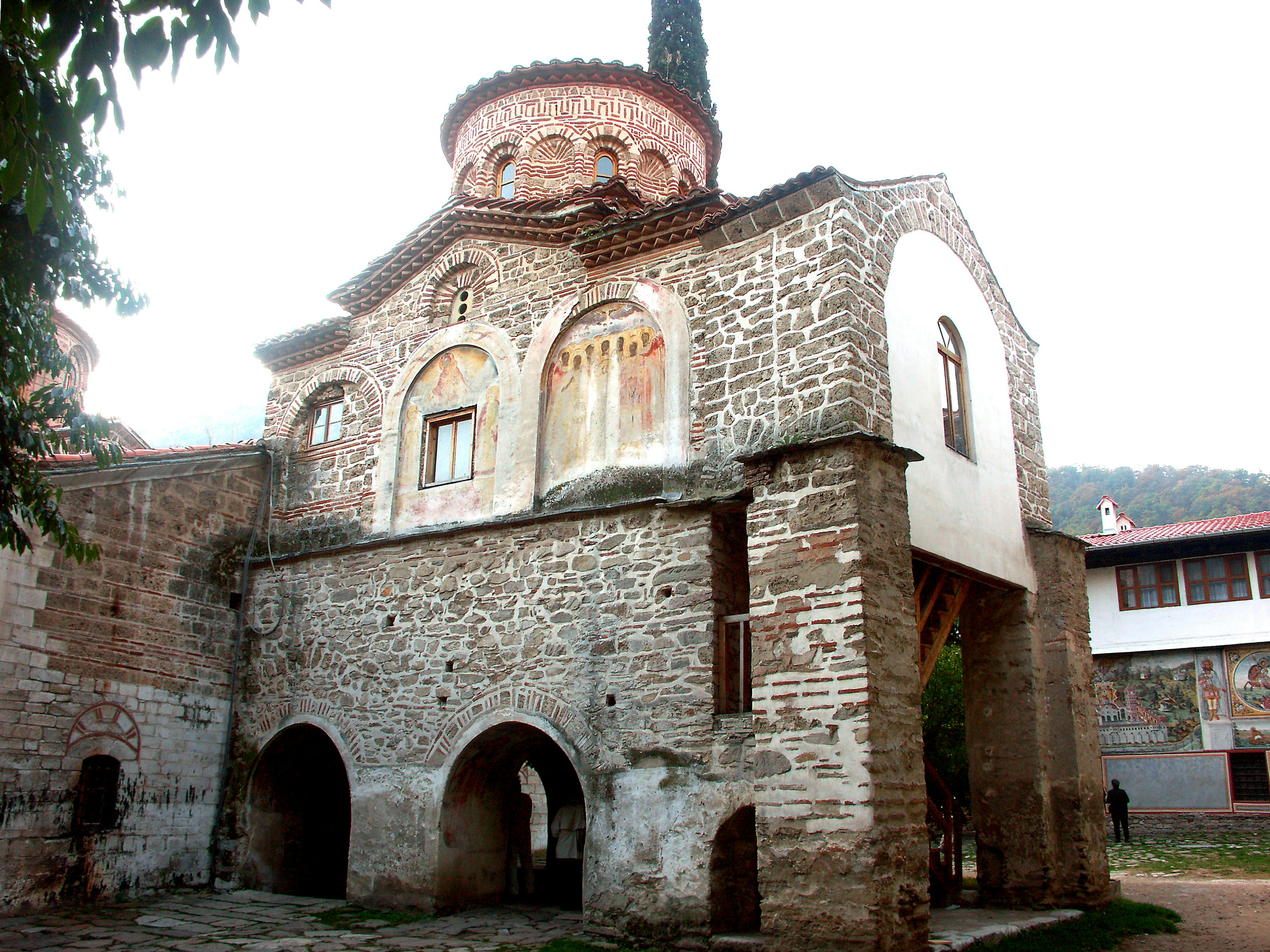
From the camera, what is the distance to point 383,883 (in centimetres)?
891

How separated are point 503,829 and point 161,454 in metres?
5.44

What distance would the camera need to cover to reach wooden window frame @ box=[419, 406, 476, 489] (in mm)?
10086

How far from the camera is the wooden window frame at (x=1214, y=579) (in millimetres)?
18219

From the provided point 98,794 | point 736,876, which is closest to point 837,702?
point 736,876

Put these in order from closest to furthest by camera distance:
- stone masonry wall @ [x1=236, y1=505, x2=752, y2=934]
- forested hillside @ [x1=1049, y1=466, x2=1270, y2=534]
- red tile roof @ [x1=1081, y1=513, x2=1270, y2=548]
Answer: stone masonry wall @ [x1=236, y1=505, x2=752, y2=934], red tile roof @ [x1=1081, y1=513, x2=1270, y2=548], forested hillside @ [x1=1049, y1=466, x2=1270, y2=534]

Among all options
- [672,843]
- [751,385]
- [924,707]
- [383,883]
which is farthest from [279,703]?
[924,707]

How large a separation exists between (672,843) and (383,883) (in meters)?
3.16

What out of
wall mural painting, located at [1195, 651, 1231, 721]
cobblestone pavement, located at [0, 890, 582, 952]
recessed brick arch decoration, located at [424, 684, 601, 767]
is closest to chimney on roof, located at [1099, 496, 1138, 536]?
wall mural painting, located at [1195, 651, 1231, 721]

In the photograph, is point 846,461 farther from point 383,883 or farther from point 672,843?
point 383,883

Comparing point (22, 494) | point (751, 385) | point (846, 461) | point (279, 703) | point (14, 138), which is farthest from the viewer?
point (279, 703)

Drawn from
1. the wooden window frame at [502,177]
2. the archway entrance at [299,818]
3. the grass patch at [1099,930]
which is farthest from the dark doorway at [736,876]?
the wooden window frame at [502,177]

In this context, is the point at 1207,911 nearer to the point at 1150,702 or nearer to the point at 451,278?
the point at 451,278

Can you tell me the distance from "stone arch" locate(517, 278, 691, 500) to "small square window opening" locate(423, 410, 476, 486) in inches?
30.5

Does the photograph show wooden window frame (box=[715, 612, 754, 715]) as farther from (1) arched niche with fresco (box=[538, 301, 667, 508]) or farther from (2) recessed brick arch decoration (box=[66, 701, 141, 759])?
(2) recessed brick arch decoration (box=[66, 701, 141, 759])
